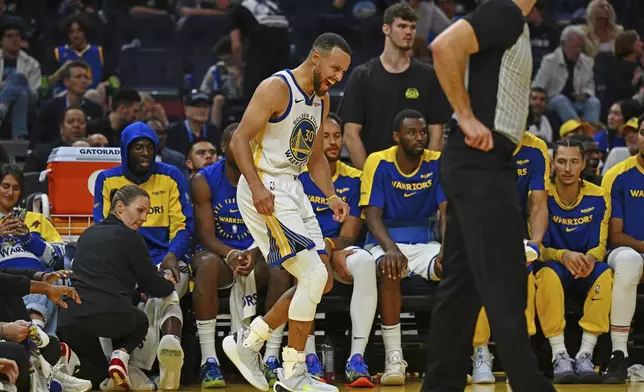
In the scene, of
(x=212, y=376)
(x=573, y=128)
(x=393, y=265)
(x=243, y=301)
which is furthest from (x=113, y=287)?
(x=573, y=128)

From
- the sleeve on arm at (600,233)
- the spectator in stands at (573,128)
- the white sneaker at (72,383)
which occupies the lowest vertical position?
the white sneaker at (72,383)

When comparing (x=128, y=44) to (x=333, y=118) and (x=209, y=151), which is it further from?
(x=333, y=118)

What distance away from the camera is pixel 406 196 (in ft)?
26.8

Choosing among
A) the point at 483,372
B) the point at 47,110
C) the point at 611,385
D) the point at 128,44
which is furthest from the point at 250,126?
the point at 128,44

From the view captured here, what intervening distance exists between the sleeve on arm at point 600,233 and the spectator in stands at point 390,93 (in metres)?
1.39

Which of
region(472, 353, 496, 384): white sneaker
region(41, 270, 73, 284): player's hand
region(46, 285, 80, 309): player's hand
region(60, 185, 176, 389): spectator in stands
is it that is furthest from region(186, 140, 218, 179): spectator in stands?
region(472, 353, 496, 384): white sneaker

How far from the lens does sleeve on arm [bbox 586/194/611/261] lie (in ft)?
26.7

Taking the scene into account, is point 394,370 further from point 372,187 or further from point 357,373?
point 372,187

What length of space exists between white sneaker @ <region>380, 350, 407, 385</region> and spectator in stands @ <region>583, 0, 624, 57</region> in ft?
23.7

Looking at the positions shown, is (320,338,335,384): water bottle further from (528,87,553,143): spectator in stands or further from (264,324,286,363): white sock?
(528,87,553,143): spectator in stands

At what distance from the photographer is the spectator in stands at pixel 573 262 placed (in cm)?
769

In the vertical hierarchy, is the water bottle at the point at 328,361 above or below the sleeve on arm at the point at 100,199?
below

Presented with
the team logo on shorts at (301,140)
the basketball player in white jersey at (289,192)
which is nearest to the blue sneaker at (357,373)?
the basketball player in white jersey at (289,192)

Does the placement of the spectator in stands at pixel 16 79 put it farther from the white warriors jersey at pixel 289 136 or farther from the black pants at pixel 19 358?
the black pants at pixel 19 358
